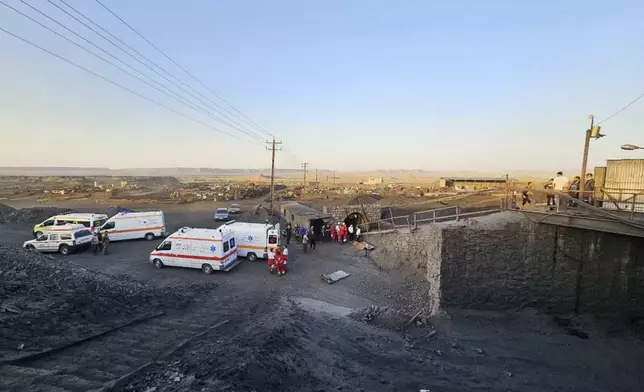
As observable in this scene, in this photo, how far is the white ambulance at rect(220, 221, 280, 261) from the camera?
780 inches

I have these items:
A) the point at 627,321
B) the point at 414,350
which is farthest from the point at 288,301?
the point at 627,321

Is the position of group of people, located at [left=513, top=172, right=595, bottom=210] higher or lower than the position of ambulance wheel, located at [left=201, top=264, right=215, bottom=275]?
higher

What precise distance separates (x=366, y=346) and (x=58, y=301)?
9607mm

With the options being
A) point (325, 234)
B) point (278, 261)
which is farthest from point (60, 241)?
point (325, 234)

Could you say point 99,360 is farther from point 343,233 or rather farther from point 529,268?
point 343,233

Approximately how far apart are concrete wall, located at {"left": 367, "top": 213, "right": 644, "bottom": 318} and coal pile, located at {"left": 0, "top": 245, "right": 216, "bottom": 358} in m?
10.7

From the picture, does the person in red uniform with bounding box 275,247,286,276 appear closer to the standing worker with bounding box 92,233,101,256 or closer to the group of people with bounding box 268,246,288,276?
the group of people with bounding box 268,246,288,276

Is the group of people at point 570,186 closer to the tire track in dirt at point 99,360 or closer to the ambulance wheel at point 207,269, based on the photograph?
the tire track in dirt at point 99,360

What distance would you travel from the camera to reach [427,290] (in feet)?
50.1

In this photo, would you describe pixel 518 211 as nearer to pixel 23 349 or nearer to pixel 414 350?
pixel 414 350

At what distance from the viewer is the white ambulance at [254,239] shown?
19.8 m

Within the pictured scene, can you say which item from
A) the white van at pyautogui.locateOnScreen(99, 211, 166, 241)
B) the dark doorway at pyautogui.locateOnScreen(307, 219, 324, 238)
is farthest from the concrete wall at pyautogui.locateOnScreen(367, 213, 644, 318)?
the white van at pyautogui.locateOnScreen(99, 211, 166, 241)

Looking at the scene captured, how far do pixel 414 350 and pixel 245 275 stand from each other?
31.6 ft

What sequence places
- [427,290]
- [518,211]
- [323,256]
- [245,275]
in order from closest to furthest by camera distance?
[518,211] → [427,290] → [245,275] → [323,256]
